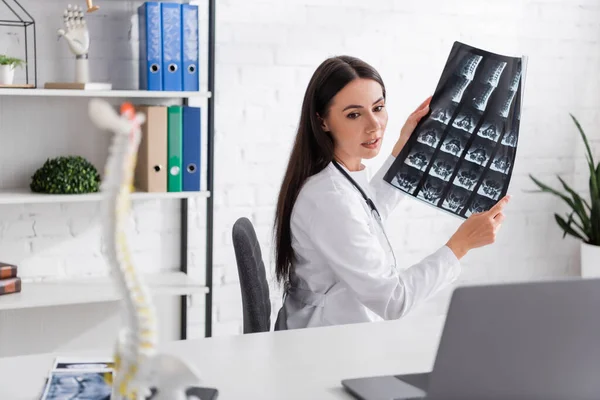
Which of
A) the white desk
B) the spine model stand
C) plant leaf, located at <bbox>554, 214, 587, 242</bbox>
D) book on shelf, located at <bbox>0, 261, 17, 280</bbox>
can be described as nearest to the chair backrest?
the white desk

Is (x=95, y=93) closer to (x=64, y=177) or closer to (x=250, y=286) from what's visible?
(x=64, y=177)

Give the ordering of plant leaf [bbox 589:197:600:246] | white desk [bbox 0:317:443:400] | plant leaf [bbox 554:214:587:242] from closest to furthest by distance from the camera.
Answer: white desk [bbox 0:317:443:400], plant leaf [bbox 589:197:600:246], plant leaf [bbox 554:214:587:242]

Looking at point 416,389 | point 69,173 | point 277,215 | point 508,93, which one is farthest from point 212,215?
point 416,389

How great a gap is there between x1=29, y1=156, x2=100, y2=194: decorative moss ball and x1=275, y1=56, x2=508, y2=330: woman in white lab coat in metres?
0.90

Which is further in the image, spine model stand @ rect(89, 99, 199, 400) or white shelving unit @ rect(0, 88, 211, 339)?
white shelving unit @ rect(0, 88, 211, 339)

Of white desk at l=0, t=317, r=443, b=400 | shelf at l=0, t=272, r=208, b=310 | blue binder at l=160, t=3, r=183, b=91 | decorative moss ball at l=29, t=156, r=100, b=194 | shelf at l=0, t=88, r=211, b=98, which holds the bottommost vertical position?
shelf at l=0, t=272, r=208, b=310

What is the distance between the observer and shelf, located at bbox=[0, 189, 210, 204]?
8.51 ft

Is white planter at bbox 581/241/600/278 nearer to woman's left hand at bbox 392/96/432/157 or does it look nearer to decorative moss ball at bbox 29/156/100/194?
woman's left hand at bbox 392/96/432/157

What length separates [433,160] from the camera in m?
2.14

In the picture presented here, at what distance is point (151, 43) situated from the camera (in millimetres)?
2721

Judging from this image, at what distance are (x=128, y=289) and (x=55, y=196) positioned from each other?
6.14ft

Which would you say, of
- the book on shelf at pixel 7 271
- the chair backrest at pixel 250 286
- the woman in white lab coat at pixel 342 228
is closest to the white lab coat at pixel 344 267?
the woman in white lab coat at pixel 342 228

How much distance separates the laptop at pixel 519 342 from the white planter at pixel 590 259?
2595 mm

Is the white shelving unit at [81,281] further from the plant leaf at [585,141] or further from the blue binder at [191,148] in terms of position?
the plant leaf at [585,141]
